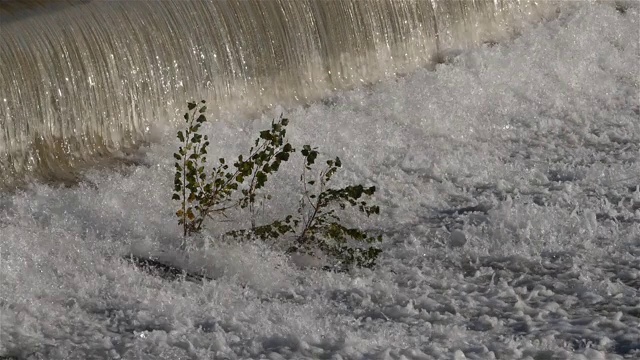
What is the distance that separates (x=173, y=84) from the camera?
682 cm

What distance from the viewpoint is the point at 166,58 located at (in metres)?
6.80

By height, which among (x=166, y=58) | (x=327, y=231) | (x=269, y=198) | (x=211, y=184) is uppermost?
(x=166, y=58)

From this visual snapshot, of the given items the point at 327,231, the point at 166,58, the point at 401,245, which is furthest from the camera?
the point at 166,58

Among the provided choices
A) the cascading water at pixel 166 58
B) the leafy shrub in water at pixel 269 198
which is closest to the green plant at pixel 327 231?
the leafy shrub in water at pixel 269 198

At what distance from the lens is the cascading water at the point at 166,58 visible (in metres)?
6.22

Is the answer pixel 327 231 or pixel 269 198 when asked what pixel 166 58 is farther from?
pixel 327 231

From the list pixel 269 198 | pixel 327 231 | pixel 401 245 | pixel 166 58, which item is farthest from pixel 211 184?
pixel 166 58

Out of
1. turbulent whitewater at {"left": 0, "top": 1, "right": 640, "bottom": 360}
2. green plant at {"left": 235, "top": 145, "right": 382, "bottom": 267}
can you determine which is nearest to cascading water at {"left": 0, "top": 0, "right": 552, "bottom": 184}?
turbulent whitewater at {"left": 0, "top": 1, "right": 640, "bottom": 360}

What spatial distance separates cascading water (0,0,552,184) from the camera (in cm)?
622

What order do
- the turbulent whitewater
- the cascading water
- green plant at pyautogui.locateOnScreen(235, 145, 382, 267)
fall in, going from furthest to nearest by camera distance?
1. the cascading water
2. green plant at pyautogui.locateOnScreen(235, 145, 382, 267)
3. the turbulent whitewater

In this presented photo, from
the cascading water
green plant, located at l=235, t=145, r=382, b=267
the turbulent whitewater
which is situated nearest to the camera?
the turbulent whitewater

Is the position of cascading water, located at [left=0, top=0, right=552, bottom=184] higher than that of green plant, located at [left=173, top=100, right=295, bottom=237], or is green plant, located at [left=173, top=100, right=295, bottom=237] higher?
cascading water, located at [left=0, top=0, right=552, bottom=184]

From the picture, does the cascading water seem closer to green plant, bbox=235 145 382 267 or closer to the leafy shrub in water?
the leafy shrub in water

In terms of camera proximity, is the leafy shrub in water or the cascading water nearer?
the leafy shrub in water
